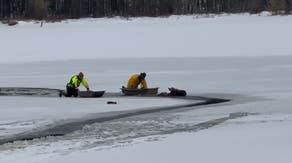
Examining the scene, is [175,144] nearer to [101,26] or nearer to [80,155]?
[80,155]

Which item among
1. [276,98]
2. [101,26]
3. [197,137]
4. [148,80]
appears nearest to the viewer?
[197,137]

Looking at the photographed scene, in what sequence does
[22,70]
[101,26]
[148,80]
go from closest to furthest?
[148,80] < [22,70] < [101,26]

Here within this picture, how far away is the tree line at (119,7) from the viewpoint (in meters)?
55.0

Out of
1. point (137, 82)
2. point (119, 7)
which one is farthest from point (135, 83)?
point (119, 7)

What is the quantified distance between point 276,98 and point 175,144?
7229 millimetres

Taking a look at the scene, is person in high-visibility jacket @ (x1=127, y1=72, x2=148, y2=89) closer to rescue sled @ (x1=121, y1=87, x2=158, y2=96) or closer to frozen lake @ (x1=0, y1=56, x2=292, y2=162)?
rescue sled @ (x1=121, y1=87, x2=158, y2=96)

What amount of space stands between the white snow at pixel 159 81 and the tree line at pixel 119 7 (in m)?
10.7

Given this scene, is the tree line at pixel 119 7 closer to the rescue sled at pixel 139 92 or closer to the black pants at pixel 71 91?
the rescue sled at pixel 139 92

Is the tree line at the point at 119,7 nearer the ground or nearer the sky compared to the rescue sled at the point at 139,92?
nearer the sky

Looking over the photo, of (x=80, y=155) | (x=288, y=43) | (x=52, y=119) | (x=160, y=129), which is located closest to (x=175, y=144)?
(x=80, y=155)

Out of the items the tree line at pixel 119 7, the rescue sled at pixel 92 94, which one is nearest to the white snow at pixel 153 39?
the tree line at pixel 119 7

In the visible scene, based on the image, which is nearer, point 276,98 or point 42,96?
point 276,98

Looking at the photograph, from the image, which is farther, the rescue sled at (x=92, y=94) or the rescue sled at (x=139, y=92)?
the rescue sled at (x=139, y=92)

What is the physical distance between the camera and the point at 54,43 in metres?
36.1
